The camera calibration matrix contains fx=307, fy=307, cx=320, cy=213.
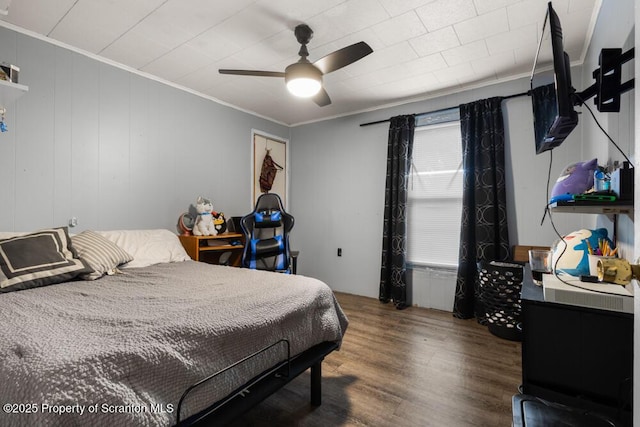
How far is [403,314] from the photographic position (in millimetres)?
3227

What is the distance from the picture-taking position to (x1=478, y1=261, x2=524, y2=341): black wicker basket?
2.54 metres

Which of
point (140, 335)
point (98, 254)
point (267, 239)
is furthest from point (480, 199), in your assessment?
point (98, 254)

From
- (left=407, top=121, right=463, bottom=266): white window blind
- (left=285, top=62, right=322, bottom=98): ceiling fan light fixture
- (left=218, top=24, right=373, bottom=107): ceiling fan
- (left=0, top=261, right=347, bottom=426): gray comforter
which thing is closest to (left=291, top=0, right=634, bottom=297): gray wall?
(left=407, top=121, right=463, bottom=266): white window blind

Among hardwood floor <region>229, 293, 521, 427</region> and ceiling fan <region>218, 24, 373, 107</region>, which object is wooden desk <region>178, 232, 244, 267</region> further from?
ceiling fan <region>218, 24, 373, 107</region>

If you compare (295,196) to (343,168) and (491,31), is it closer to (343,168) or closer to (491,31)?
(343,168)

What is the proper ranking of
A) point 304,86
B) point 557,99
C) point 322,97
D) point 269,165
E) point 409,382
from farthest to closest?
point 269,165
point 322,97
point 304,86
point 409,382
point 557,99

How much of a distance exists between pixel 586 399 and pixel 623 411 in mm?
95

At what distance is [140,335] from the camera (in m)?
0.99

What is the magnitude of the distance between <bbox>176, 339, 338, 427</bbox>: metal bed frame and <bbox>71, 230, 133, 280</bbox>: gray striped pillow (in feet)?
4.39

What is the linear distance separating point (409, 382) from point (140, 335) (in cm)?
161

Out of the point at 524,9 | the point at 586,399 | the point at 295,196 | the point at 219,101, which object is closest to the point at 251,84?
the point at 219,101

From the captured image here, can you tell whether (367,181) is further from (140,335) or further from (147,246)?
(140,335)

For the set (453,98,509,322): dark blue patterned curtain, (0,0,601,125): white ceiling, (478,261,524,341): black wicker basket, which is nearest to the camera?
(0,0,601,125): white ceiling

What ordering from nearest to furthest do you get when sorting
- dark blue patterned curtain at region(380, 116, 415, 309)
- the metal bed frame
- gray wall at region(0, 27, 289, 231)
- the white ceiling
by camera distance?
the metal bed frame
the white ceiling
gray wall at region(0, 27, 289, 231)
dark blue patterned curtain at region(380, 116, 415, 309)
